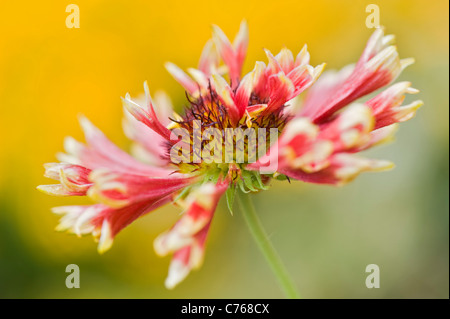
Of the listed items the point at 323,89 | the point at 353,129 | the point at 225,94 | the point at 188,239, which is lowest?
the point at 188,239

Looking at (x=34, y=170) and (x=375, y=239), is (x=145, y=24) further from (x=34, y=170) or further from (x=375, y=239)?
(x=375, y=239)

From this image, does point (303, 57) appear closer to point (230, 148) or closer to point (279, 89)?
point (279, 89)

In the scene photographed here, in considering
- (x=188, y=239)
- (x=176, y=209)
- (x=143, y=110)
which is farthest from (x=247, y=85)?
(x=176, y=209)

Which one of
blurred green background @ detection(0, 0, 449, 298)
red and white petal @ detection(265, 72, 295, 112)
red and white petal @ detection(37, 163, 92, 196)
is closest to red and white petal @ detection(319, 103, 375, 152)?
red and white petal @ detection(265, 72, 295, 112)

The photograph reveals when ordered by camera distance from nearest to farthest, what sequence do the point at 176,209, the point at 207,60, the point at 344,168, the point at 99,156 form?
the point at 344,168 < the point at 99,156 < the point at 207,60 < the point at 176,209

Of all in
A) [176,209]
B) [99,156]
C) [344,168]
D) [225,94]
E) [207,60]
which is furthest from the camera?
[176,209]

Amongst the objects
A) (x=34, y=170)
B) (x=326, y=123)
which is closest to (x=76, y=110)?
(x=34, y=170)

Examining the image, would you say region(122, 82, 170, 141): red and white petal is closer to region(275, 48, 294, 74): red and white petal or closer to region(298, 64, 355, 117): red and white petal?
region(275, 48, 294, 74): red and white petal
